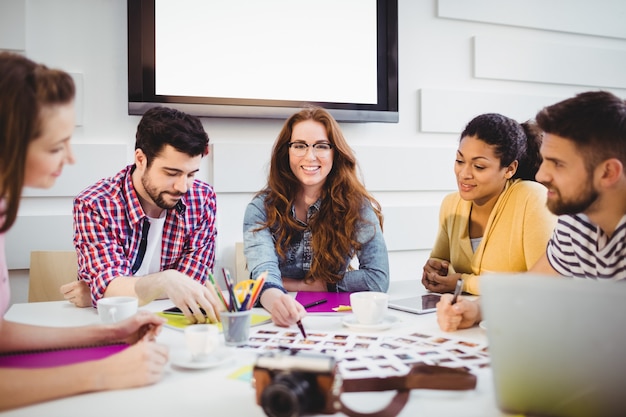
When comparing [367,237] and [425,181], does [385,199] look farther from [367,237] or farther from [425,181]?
[367,237]

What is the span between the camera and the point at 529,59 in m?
3.25

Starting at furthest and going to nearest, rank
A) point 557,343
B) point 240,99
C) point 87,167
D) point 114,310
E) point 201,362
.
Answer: point 240,99 < point 87,167 < point 114,310 < point 201,362 < point 557,343

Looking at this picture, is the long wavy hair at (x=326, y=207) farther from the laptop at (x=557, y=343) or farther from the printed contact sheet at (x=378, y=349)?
the laptop at (x=557, y=343)

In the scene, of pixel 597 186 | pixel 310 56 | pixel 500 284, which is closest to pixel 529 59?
pixel 310 56

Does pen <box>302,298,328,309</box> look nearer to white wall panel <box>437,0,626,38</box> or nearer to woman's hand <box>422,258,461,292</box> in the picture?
woman's hand <box>422,258,461,292</box>

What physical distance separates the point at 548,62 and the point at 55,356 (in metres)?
3.25

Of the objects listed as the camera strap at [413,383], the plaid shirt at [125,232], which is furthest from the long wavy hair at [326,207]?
the camera strap at [413,383]

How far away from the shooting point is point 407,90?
304cm

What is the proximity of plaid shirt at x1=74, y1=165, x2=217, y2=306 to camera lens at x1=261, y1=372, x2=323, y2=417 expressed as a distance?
37.8 inches

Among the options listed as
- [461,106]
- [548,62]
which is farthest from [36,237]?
[548,62]

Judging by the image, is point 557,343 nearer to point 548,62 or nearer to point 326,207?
point 326,207

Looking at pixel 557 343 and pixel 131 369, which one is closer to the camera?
pixel 557 343

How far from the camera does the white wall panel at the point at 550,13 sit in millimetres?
3090

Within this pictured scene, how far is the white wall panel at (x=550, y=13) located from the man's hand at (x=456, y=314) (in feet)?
7.36
